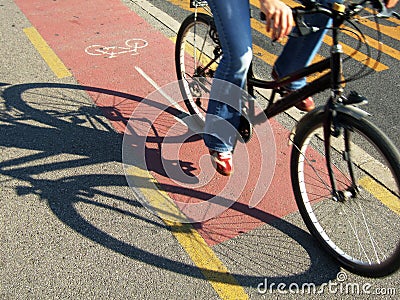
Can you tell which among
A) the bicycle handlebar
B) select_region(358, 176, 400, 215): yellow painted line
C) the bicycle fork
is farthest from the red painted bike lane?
the bicycle handlebar

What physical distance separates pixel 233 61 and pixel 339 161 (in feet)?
3.43

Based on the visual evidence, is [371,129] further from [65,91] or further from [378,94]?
[65,91]

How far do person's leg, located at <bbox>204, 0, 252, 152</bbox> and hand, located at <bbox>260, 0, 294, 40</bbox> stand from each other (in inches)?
14.9

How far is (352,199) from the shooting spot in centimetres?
251

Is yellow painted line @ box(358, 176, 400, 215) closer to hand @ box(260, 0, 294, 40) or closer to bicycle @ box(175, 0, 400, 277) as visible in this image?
bicycle @ box(175, 0, 400, 277)

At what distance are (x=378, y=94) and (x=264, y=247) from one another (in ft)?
7.74

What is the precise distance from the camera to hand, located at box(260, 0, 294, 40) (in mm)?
1933

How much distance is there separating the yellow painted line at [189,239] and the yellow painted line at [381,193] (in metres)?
1.18

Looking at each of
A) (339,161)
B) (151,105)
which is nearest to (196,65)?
(151,105)

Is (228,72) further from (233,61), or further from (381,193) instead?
(381,193)

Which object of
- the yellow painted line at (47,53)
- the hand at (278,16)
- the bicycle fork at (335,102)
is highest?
Result: the hand at (278,16)

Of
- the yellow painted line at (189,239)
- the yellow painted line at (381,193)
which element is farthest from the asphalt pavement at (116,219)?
the yellow painted line at (381,193)

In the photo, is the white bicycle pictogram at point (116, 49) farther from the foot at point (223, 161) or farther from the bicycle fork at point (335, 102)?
the bicycle fork at point (335, 102)

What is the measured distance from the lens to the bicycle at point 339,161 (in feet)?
6.77
